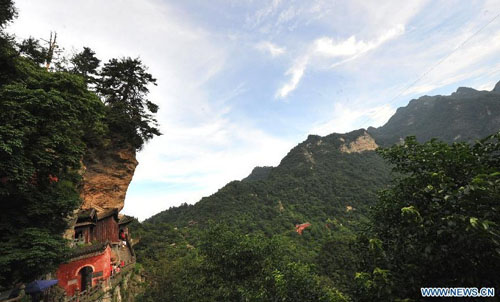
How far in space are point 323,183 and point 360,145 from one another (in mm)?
62671

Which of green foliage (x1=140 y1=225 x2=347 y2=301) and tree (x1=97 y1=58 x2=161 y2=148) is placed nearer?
green foliage (x1=140 y1=225 x2=347 y2=301)

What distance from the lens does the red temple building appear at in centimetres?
1566

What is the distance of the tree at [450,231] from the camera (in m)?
3.38

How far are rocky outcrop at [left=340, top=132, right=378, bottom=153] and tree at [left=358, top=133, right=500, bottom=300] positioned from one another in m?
157

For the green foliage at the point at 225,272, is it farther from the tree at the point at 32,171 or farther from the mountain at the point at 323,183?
the mountain at the point at 323,183

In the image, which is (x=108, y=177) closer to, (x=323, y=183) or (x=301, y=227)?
(x=301, y=227)

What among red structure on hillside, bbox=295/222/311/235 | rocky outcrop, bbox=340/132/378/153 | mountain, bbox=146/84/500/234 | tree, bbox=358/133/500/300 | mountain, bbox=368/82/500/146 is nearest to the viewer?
tree, bbox=358/133/500/300

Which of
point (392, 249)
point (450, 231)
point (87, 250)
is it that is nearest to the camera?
point (450, 231)

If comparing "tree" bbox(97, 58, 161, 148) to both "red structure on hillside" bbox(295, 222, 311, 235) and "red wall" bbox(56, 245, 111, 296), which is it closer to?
"red wall" bbox(56, 245, 111, 296)

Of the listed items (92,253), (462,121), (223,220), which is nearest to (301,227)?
(223,220)

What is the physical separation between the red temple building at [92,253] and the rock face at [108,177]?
1.72 m

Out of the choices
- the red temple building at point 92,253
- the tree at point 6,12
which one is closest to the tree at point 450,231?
the red temple building at point 92,253

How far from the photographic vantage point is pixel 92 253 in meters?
16.9

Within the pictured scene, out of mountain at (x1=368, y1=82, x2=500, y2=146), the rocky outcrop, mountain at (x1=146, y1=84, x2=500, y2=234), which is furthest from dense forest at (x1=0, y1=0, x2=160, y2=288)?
the rocky outcrop
